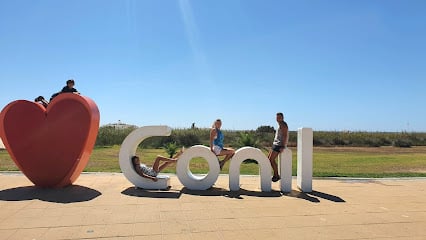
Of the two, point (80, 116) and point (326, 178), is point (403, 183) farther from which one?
point (80, 116)

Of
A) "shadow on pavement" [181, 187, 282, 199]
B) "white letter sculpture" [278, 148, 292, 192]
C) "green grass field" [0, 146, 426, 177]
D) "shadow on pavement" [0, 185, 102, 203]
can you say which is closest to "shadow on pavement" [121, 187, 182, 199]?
"shadow on pavement" [181, 187, 282, 199]

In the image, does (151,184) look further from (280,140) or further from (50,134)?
(280,140)

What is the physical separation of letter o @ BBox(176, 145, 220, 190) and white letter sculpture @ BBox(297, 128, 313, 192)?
2162 millimetres

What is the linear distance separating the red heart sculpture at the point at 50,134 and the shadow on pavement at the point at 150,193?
144 centimetres

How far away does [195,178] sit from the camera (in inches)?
401

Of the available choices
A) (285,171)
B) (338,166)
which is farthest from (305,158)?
(338,166)

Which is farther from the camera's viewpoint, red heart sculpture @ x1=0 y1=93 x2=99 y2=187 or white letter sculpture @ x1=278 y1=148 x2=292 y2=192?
white letter sculpture @ x1=278 y1=148 x2=292 y2=192

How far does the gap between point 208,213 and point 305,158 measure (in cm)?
381

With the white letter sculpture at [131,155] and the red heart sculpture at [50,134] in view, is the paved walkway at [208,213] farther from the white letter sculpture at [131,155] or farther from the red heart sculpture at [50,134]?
the red heart sculpture at [50,134]

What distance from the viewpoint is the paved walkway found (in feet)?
20.4

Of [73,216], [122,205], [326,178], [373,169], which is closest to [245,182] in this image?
[326,178]

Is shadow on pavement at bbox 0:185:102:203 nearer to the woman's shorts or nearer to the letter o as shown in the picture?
the letter o

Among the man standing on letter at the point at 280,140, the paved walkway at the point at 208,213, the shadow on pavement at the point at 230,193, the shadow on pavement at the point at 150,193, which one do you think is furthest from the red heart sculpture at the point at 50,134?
the man standing on letter at the point at 280,140

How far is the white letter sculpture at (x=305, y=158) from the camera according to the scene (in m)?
10.2
